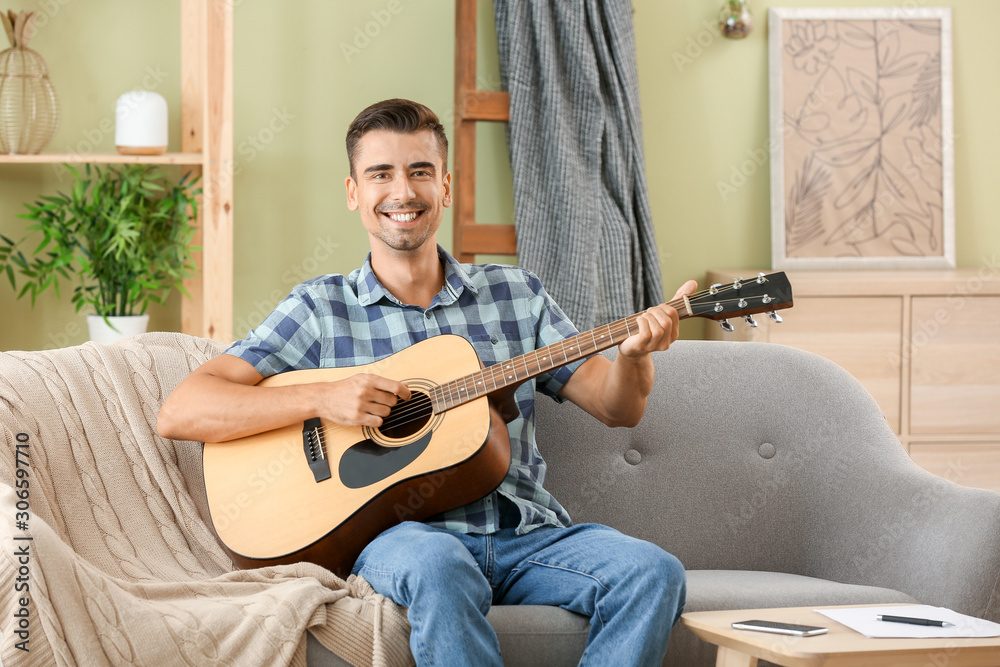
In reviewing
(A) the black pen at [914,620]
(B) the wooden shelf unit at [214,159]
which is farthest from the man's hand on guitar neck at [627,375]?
(B) the wooden shelf unit at [214,159]

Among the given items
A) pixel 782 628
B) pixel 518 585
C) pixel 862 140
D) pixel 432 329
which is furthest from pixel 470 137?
pixel 782 628

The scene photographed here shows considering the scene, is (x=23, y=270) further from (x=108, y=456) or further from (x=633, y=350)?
(x=633, y=350)

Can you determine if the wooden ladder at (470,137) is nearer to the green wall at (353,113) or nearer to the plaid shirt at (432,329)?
the green wall at (353,113)

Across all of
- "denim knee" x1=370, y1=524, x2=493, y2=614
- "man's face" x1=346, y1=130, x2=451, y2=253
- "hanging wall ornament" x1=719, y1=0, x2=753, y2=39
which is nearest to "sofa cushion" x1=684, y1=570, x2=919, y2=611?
"denim knee" x1=370, y1=524, x2=493, y2=614

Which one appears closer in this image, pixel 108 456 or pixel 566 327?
pixel 108 456

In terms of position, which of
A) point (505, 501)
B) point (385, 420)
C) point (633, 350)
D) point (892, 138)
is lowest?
point (505, 501)

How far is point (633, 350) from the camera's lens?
148 centimetres

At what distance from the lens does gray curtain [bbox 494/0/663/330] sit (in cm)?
271

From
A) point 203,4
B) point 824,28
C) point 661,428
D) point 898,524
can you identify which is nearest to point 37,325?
point 203,4

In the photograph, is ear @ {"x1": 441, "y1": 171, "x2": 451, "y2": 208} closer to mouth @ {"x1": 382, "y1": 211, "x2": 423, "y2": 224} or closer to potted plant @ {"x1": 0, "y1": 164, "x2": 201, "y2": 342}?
mouth @ {"x1": 382, "y1": 211, "x2": 423, "y2": 224}

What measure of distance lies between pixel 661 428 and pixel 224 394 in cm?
89

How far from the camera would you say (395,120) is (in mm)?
1733

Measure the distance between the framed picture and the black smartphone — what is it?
194 centimetres

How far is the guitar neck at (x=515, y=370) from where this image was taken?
1.52 metres
